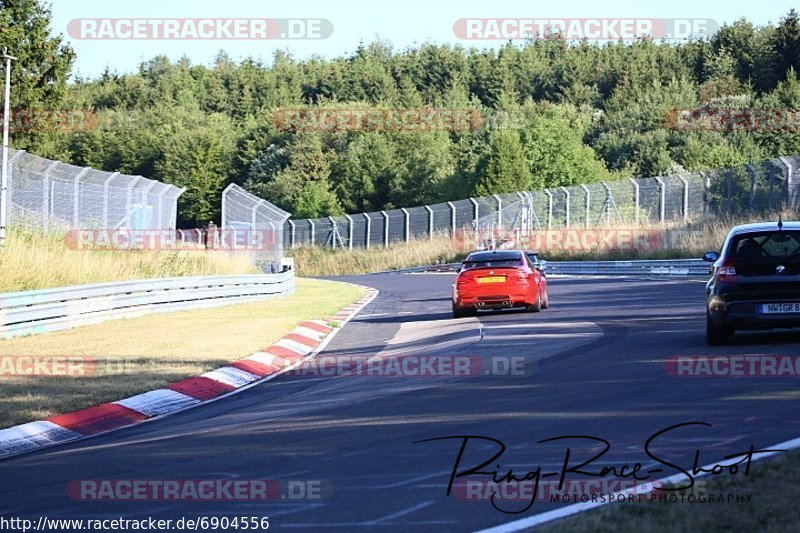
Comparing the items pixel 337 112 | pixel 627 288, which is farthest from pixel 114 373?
pixel 337 112

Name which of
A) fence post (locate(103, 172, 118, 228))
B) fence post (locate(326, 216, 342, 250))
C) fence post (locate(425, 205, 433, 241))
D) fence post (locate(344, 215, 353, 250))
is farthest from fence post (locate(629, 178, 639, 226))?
fence post (locate(103, 172, 118, 228))

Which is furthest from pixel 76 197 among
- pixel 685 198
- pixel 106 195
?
pixel 685 198

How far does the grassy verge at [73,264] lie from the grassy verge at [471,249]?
19001mm

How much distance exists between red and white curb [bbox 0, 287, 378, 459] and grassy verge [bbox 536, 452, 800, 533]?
5.49m

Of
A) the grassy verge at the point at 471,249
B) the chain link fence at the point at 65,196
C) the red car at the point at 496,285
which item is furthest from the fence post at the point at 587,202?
the red car at the point at 496,285

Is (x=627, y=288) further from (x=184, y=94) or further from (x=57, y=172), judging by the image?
(x=184, y=94)

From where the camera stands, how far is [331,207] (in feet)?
315

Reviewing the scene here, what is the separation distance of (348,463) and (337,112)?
331 ft

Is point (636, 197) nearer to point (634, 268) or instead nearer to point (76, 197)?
point (634, 268)

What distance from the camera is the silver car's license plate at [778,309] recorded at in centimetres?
1416

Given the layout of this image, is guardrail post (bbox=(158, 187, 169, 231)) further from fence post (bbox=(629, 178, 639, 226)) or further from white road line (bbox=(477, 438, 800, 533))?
white road line (bbox=(477, 438, 800, 533))

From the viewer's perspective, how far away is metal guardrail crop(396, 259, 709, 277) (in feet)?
138

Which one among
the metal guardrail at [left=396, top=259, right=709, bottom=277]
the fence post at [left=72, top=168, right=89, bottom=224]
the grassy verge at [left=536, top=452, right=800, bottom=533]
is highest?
the fence post at [left=72, top=168, right=89, bottom=224]

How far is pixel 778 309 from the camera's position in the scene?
14.2m
